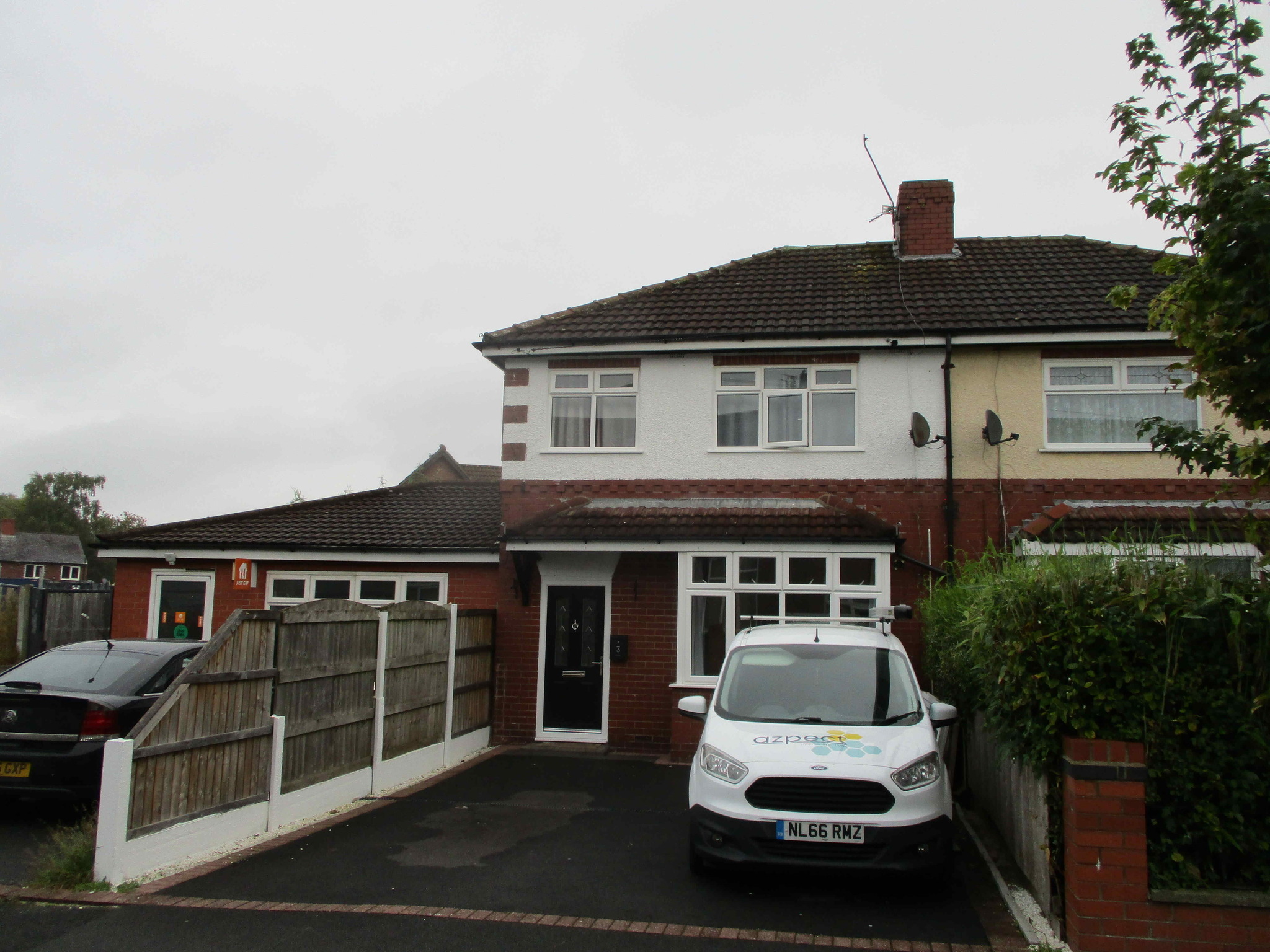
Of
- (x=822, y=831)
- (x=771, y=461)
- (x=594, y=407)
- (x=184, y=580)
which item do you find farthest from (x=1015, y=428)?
(x=184, y=580)

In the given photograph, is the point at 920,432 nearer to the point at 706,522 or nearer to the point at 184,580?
the point at 706,522

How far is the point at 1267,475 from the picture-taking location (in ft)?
16.2

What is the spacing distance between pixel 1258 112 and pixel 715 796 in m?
4.93

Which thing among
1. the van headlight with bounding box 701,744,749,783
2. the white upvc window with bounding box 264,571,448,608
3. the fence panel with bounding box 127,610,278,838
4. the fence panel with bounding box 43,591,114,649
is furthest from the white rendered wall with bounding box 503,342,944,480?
the fence panel with bounding box 43,591,114,649

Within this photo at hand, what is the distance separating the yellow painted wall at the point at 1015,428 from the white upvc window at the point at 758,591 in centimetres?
212

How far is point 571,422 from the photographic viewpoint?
13.9 metres

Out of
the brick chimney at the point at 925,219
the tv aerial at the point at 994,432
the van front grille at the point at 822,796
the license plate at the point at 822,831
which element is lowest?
the license plate at the point at 822,831

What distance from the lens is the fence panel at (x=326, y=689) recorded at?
7867mm

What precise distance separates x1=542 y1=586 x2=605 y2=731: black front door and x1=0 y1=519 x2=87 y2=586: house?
63029mm

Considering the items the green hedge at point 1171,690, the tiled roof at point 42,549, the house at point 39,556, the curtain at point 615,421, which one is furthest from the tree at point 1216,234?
the tiled roof at point 42,549

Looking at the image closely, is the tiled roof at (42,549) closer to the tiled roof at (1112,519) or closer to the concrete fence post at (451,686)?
the concrete fence post at (451,686)

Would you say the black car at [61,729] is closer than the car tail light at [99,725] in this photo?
Yes

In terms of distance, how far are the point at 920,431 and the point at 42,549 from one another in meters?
73.2

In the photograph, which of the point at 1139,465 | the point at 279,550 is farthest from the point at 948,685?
the point at 279,550
